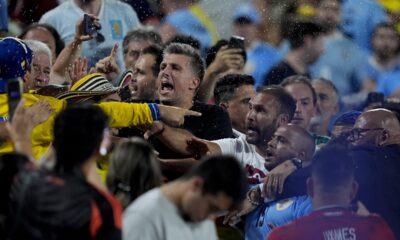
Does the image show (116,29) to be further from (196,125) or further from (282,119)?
(196,125)

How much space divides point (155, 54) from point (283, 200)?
1.95 metres

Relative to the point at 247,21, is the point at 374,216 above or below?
below

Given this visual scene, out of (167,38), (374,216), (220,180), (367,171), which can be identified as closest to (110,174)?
(220,180)

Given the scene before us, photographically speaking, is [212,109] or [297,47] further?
[297,47]

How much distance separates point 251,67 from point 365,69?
5.06ft

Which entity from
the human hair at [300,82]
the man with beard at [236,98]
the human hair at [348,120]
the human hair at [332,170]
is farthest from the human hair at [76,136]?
the human hair at [300,82]

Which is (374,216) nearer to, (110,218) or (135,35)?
(110,218)

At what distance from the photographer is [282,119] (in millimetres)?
8461

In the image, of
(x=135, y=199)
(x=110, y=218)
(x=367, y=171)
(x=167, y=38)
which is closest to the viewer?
(x=110, y=218)

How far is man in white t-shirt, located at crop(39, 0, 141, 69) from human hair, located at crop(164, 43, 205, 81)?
154cm

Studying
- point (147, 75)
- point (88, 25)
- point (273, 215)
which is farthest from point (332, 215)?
point (88, 25)

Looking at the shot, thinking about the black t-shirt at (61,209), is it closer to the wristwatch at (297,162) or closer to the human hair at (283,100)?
the wristwatch at (297,162)

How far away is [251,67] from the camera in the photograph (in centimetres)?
1120

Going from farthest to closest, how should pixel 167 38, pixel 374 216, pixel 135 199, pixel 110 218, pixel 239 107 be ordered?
pixel 167 38
pixel 239 107
pixel 374 216
pixel 135 199
pixel 110 218
